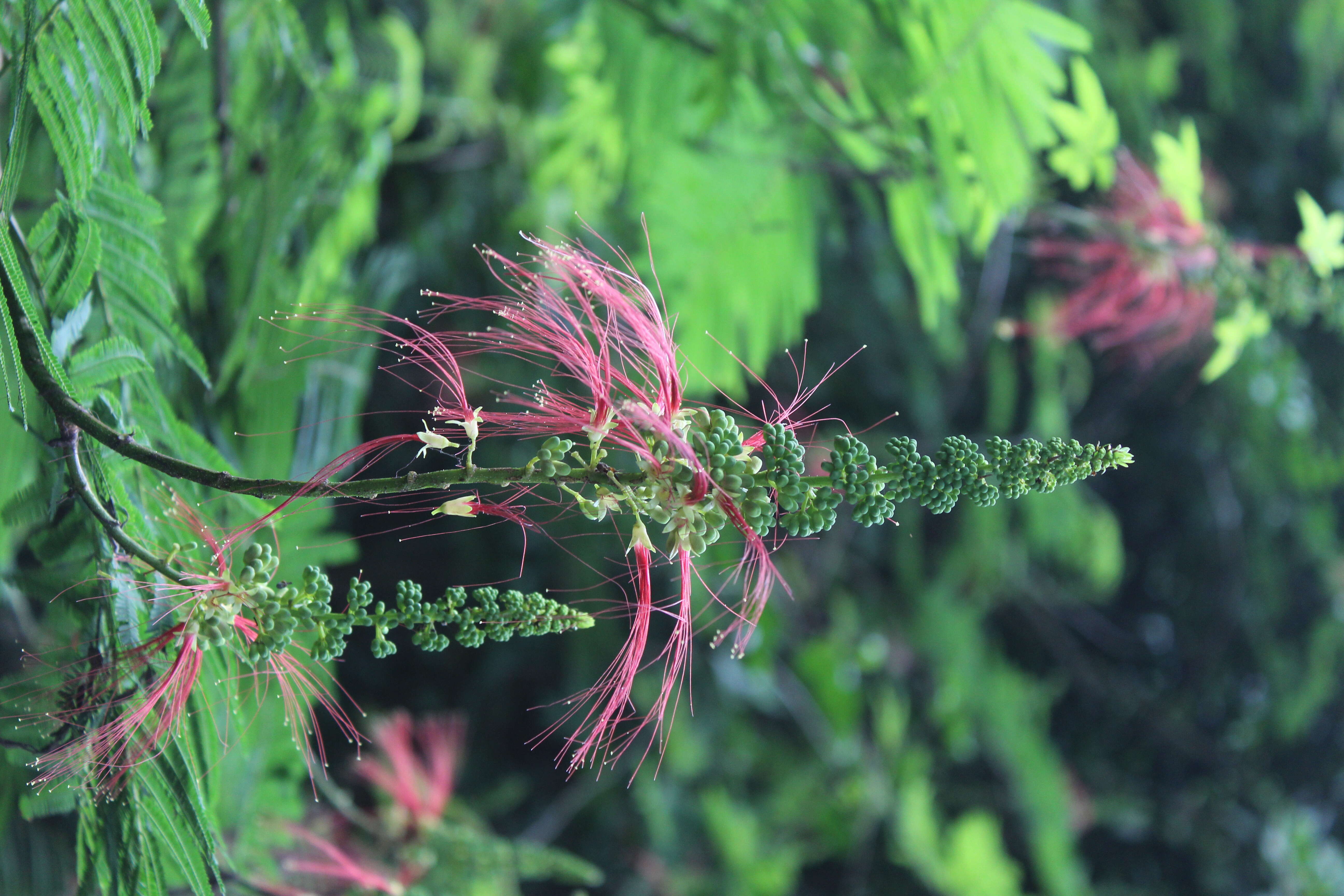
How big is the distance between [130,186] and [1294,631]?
3.59 metres

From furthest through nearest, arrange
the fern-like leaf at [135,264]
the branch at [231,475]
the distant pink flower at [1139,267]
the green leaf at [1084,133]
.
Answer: the distant pink flower at [1139,267], the green leaf at [1084,133], the fern-like leaf at [135,264], the branch at [231,475]

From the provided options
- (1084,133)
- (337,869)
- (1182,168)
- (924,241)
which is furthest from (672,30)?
(337,869)

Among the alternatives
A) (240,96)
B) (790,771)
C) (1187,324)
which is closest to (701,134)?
(240,96)

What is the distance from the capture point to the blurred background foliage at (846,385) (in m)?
1.33

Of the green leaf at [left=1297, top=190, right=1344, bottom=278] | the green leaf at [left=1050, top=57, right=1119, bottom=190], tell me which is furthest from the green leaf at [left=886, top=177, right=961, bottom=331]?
the green leaf at [left=1297, top=190, right=1344, bottom=278]

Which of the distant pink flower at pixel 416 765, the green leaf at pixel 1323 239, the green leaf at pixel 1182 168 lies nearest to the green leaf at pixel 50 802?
the distant pink flower at pixel 416 765

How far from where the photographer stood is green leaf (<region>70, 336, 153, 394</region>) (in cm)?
77

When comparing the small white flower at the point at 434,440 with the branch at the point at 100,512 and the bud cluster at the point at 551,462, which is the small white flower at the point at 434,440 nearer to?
the bud cluster at the point at 551,462

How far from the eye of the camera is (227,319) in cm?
130

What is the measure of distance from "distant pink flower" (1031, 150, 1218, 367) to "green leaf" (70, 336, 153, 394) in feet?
5.45

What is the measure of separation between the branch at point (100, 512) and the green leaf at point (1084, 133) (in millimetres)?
1446

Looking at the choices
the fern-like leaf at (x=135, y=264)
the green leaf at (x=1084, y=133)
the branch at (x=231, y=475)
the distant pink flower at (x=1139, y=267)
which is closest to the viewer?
the branch at (x=231, y=475)

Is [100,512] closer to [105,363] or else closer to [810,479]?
[105,363]

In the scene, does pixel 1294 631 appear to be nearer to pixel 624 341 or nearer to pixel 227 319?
pixel 624 341
